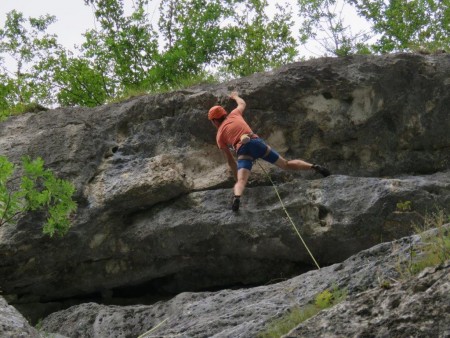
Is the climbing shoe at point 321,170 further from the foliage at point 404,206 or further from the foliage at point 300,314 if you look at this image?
the foliage at point 300,314

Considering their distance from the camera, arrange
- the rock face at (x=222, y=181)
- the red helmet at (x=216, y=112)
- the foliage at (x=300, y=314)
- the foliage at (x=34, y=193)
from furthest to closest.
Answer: the red helmet at (x=216, y=112) < the rock face at (x=222, y=181) < the foliage at (x=34, y=193) < the foliage at (x=300, y=314)

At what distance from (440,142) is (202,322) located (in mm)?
5644

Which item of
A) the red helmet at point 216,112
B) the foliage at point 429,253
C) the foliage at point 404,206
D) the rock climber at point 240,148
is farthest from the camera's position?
the red helmet at point 216,112

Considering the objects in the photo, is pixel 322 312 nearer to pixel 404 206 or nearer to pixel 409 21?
pixel 404 206

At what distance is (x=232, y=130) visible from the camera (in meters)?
9.90

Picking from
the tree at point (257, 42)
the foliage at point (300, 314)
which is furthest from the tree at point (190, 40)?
the foliage at point (300, 314)

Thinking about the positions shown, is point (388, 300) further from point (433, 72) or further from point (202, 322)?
point (433, 72)

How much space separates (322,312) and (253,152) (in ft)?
15.8

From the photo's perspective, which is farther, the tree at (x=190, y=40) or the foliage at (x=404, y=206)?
the tree at (x=190, y=40)

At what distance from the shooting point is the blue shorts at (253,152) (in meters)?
9.75

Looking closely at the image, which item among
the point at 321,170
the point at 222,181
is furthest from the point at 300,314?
the point at 222,181

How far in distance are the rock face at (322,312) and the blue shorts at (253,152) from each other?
2235mm

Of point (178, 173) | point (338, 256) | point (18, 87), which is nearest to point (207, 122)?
point (178, 173)

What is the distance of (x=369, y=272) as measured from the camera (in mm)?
5953
